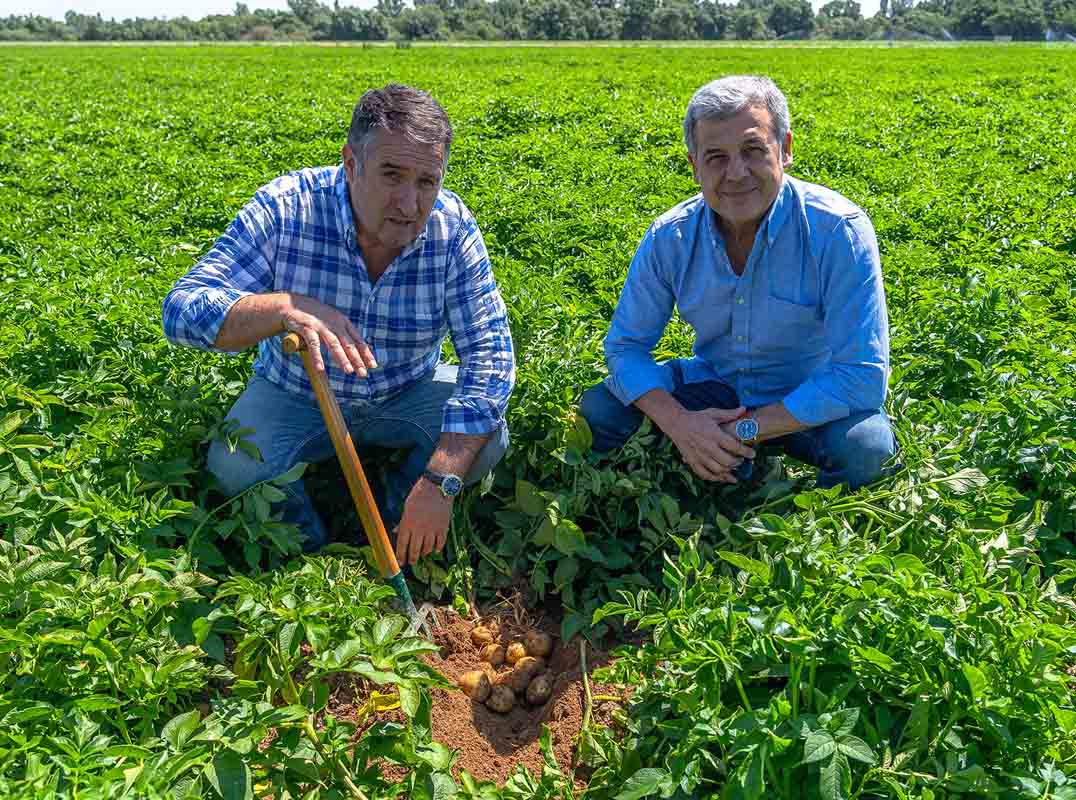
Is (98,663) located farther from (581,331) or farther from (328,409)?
(581,331)

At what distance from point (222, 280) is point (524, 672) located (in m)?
1.37

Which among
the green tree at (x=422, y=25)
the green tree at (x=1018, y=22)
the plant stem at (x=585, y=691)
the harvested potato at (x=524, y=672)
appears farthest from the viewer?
the green tree at (x=1018, y=22)

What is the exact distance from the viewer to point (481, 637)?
9.09 feet

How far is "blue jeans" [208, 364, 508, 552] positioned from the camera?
2.82 meters

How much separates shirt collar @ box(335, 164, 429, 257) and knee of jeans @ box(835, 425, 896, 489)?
135 cm

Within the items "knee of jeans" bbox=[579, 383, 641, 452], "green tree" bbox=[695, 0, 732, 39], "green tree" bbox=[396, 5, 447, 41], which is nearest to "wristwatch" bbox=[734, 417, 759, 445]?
"knee of jeans" bbox=[579, 383, 641, 452]

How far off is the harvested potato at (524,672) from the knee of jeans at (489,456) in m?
0.55

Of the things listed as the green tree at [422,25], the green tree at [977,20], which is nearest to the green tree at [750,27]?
the green tree at [977,20]

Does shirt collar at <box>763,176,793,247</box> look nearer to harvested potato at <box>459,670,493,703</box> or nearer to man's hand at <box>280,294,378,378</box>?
man's hand at <box>280,294,378,378</box>

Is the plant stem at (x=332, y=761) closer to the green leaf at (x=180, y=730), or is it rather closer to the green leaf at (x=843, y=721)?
the green leaf at (x=180, y=730)

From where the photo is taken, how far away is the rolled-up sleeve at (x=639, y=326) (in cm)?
295

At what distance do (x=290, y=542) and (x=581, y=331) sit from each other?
135 centimetres

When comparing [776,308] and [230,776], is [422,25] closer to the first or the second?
[776,308]

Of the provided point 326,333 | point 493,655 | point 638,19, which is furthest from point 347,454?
point 638,19
